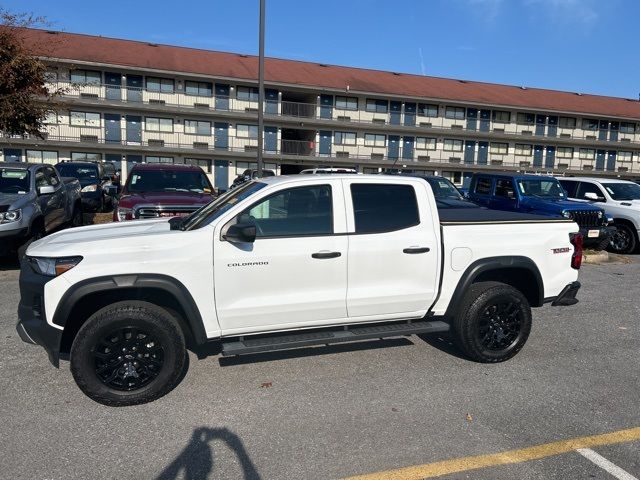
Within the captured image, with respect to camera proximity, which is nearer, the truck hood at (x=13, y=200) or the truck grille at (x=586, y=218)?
the truck hood at (x=13, y=200)

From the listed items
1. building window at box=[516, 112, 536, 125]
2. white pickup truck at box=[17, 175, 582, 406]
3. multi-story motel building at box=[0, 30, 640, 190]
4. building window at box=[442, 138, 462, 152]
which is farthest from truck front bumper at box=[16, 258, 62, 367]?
building window at box=[516, 112, 536, 125]

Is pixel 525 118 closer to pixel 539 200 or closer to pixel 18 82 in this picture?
pixel 539 200

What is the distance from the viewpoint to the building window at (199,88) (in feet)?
114

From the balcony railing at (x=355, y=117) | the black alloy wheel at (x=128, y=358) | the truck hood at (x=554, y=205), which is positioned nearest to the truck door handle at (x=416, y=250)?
Answer: the black alloy wheel at (x=128, y=358)

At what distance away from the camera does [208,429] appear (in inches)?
139

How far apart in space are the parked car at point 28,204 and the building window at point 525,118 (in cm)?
3978

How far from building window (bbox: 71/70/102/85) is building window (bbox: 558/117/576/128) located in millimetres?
36845

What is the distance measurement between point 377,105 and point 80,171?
26.1 metres

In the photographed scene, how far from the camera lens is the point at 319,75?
3881 centimetres

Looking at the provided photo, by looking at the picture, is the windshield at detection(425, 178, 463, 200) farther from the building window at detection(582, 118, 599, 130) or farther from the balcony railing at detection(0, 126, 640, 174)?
the building window at detection(582, 118, 599, 130)

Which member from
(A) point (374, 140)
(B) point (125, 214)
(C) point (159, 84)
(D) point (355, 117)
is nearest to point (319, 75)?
(D) point (355, 117)

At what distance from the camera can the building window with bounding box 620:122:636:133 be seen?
149 feet

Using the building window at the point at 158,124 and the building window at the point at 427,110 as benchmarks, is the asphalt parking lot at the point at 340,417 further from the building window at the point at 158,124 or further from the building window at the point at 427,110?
the building window at the point at 427,110

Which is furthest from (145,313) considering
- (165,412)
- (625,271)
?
(625,271)
